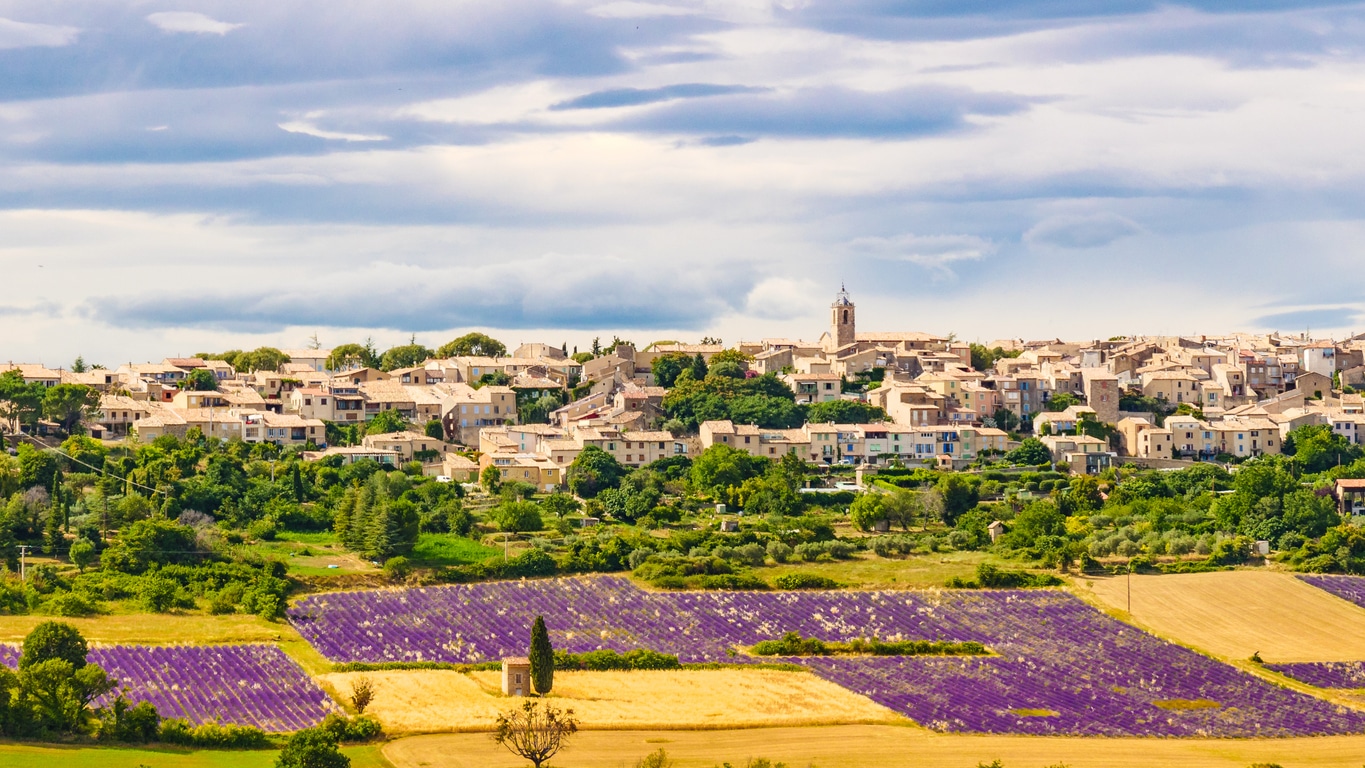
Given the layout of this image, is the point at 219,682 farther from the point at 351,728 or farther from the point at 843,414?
the point at 843,414

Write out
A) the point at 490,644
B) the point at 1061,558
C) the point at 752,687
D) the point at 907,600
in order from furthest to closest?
the point at 1061,558, the point at 907,600, the point at 490,644, the point at 752,687

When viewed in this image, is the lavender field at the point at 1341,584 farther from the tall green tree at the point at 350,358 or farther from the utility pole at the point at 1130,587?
the tall green tree at the point at 350,358

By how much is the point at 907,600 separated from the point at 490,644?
1388cm

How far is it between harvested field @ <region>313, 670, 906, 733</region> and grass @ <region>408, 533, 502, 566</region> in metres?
14.2

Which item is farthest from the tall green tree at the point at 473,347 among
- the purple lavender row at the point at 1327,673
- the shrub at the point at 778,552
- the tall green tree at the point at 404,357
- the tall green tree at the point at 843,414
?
the purple lavender row at the point at 1327,673

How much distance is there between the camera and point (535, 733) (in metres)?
41.3

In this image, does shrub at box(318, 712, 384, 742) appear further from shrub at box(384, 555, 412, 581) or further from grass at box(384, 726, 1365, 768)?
shrub at box(384, 555, 412, 581)

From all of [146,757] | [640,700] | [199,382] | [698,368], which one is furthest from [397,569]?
[698,368]

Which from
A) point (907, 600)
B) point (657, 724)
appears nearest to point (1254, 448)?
point (907, 600)

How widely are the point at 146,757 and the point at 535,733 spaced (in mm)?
8267

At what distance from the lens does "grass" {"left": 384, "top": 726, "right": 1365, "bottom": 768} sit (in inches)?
1622

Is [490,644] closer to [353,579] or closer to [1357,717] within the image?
[353,579]

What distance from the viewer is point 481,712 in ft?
149

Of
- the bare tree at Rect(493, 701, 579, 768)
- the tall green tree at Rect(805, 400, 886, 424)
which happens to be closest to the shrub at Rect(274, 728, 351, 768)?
the bare tree at Rect(493, 701, 579, 768)
